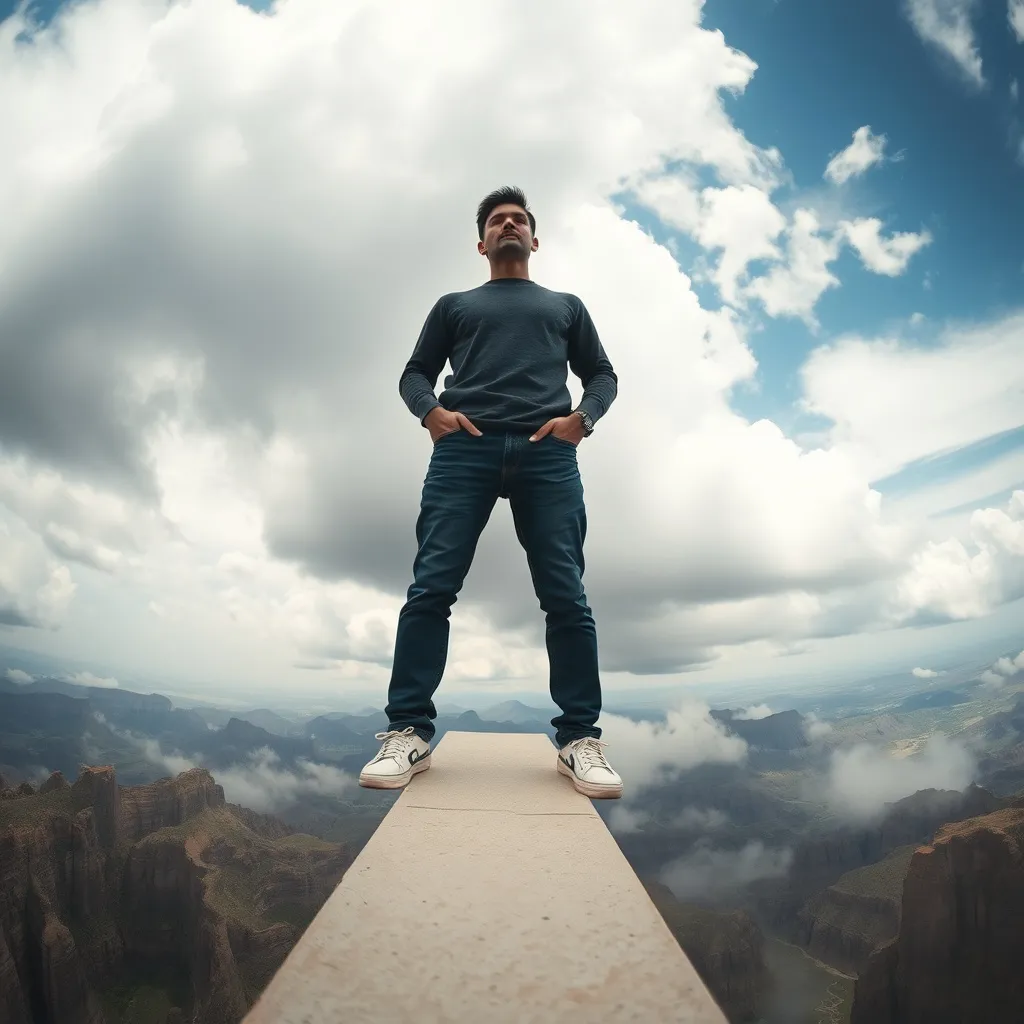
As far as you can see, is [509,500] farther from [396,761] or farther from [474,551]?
[396,761]

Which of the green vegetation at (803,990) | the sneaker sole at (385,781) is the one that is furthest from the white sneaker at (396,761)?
the green vegetation at (803,990)

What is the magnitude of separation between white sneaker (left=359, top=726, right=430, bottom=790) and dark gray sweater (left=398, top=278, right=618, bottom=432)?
71.2 inches

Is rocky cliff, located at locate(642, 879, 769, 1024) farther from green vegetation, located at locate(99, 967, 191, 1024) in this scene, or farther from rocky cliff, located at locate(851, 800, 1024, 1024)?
green vegetation, located at locate(99, 967, 191, 1024)

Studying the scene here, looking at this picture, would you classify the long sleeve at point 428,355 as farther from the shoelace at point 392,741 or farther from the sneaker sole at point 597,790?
the sneaker sole at point 597,790

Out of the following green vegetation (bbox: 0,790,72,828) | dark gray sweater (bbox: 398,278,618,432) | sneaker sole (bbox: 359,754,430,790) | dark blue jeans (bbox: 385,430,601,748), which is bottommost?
green vegetation (bbox: 0,790,72,828)

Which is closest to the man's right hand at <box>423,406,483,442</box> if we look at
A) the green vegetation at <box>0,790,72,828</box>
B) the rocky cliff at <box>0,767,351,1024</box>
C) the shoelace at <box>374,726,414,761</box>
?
the shoelace at <box>374,726,414,761</box>

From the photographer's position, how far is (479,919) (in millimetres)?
1666

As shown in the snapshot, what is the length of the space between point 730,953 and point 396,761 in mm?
116197

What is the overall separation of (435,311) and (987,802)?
136 meters

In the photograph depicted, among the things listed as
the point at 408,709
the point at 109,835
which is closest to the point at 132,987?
the point at 109,835

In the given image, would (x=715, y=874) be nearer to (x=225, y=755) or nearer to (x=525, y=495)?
(x=225, y=755)

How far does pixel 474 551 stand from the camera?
341 centimetres

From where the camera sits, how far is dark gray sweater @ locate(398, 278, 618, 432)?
3473 mm

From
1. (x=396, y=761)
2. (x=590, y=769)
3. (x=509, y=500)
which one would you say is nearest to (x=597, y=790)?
(x=590, y=769)
